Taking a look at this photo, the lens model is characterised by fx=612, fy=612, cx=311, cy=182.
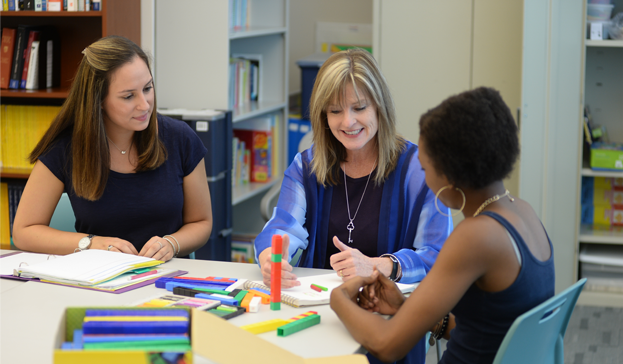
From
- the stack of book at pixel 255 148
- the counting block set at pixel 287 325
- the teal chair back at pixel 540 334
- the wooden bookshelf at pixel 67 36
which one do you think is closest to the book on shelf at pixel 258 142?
the stack of book at pixel 255 148

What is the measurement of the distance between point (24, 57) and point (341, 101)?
5.96 feet

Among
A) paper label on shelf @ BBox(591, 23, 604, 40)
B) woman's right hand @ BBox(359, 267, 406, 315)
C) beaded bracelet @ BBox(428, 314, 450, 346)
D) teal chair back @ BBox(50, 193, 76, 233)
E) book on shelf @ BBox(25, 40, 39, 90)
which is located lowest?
beaded bracelet @ BBox(428, 314, 450, 346)

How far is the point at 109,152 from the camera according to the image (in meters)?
1.97

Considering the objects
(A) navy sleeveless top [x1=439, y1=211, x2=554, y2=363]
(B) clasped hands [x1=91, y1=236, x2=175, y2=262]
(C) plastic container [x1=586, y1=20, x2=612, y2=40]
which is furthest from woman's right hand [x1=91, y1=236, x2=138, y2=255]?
(C) plastic container [x1=586, y1=20, x2=612, y2=40]

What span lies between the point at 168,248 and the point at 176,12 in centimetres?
159

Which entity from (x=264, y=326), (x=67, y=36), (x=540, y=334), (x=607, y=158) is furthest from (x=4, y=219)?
(x=607, y=158)

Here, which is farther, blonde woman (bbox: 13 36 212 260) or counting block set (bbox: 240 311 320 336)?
blonde woman (bbox: 13 36 212 260)

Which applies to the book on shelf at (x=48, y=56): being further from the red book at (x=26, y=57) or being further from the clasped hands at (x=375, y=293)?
the clasped hands at (x=375, y=293)

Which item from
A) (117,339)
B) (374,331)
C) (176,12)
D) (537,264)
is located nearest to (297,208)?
(374,331)

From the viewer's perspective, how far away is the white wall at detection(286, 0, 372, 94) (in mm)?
4234

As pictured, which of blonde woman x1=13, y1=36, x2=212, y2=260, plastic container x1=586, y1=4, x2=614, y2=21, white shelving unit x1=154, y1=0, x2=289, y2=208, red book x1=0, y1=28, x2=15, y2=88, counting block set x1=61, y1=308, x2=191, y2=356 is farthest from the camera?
plastic container x1=586, y1=4, x2=614, y2=21

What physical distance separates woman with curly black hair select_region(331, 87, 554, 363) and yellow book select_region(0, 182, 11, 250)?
2.26m

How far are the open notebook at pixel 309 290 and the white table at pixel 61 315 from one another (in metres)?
0.02

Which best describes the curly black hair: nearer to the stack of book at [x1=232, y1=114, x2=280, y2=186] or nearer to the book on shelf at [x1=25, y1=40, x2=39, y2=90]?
the book on shelf at [x1=25, y1=40, x2=39, y2=90]
